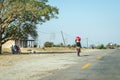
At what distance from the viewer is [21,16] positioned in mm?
47781

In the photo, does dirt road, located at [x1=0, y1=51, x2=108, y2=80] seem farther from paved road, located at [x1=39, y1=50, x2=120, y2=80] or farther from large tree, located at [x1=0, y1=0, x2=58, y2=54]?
large tree, located at [x1=0, y1=0, x2=58, y2=54]

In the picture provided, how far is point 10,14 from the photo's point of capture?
153 ft

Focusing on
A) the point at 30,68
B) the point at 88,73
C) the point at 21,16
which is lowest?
the point at 88,73

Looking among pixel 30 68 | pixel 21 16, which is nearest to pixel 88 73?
pixel 30 68

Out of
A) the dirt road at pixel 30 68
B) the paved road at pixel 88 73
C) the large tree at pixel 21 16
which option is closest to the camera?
the paved road at pixel 88 73

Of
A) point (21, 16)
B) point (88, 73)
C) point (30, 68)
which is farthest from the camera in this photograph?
point (21, 16)

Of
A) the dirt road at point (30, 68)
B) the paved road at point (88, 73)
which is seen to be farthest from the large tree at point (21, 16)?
the paved road at point (88, 73)

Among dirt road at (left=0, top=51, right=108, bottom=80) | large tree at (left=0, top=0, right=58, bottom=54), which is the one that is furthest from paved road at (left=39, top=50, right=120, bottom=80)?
large tree at (left=0, top=0, right=58, bottom=54)

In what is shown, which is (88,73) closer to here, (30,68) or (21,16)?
(30,68)

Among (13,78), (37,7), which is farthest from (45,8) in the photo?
(13,78)

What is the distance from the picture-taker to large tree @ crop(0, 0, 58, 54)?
46.5 metres

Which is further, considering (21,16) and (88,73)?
(21,16)

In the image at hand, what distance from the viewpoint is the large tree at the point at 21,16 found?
152 ft

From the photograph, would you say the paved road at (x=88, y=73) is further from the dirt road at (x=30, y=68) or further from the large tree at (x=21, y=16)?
the large tree at (x=21, y=16)
